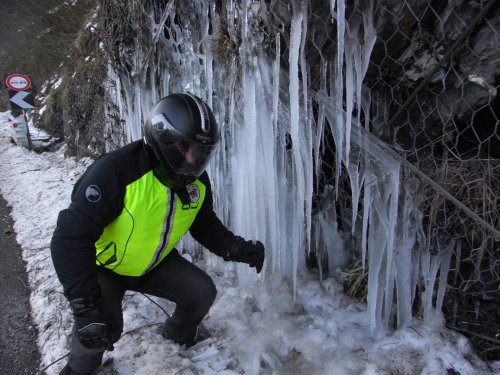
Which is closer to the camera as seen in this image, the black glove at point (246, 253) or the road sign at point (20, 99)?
the black glove at point (246, 253)

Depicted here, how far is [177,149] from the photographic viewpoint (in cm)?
185

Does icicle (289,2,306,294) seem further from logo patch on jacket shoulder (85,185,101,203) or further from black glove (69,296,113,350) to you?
black glove (69,296,113,350)

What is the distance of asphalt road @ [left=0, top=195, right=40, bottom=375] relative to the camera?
2.51 metres

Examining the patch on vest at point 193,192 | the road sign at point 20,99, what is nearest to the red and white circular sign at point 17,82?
the road sign at point 20,99

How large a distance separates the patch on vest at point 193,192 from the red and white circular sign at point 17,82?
908 centimetres

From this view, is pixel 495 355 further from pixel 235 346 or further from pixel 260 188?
pixel 260 188

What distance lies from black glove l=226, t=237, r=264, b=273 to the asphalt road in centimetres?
148

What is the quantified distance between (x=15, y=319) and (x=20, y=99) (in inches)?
311

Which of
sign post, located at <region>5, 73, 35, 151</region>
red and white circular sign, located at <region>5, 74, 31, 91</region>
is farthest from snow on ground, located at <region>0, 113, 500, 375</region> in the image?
red and white circular sign, located at <region>5, 74, 31, 91</region>

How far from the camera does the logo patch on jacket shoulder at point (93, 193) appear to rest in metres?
1.68

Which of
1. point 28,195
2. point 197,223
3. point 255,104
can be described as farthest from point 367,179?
point 28,195

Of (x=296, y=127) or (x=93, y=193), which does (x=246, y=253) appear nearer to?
(x=296, y=127)

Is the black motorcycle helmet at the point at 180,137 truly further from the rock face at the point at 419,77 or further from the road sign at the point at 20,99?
the road sign at the point at 20,99

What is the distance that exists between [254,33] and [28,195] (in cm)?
505
